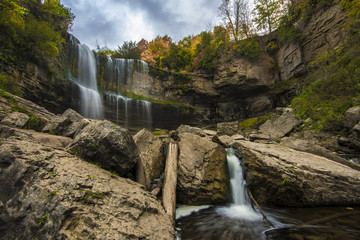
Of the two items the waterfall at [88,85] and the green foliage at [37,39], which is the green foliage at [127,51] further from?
the green foliage at [37,39]

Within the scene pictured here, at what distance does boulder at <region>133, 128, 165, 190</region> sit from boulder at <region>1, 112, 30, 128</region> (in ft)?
11.2

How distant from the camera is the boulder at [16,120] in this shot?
4.32 metres

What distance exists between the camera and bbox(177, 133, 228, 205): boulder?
4.23m

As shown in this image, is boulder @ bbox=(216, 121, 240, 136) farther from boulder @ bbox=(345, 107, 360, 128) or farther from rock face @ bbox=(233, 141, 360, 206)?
rock face @ bbox=(233, 141, 360, 206)

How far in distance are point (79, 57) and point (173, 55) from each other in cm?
1396

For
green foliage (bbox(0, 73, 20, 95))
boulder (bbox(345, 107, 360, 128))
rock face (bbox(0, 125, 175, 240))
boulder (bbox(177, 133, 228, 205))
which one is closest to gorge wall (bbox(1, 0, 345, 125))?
green foliage (bbox(0, 73, 20, 95))

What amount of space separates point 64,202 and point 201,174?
346 centimetres

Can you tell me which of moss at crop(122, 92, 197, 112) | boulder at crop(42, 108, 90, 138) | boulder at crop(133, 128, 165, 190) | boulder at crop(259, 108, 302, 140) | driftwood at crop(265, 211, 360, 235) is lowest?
driftwood at crop(265, 211, 360, 235)

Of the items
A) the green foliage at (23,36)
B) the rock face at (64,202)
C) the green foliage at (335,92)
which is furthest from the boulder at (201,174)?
the green foliage at (23,36)

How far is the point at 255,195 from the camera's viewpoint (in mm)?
4414

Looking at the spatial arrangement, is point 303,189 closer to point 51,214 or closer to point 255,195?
point 255,195

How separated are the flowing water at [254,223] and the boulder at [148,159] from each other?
1288mm

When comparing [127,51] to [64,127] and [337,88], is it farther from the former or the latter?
[337,88]

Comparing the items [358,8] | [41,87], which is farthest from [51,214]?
[358,8]
